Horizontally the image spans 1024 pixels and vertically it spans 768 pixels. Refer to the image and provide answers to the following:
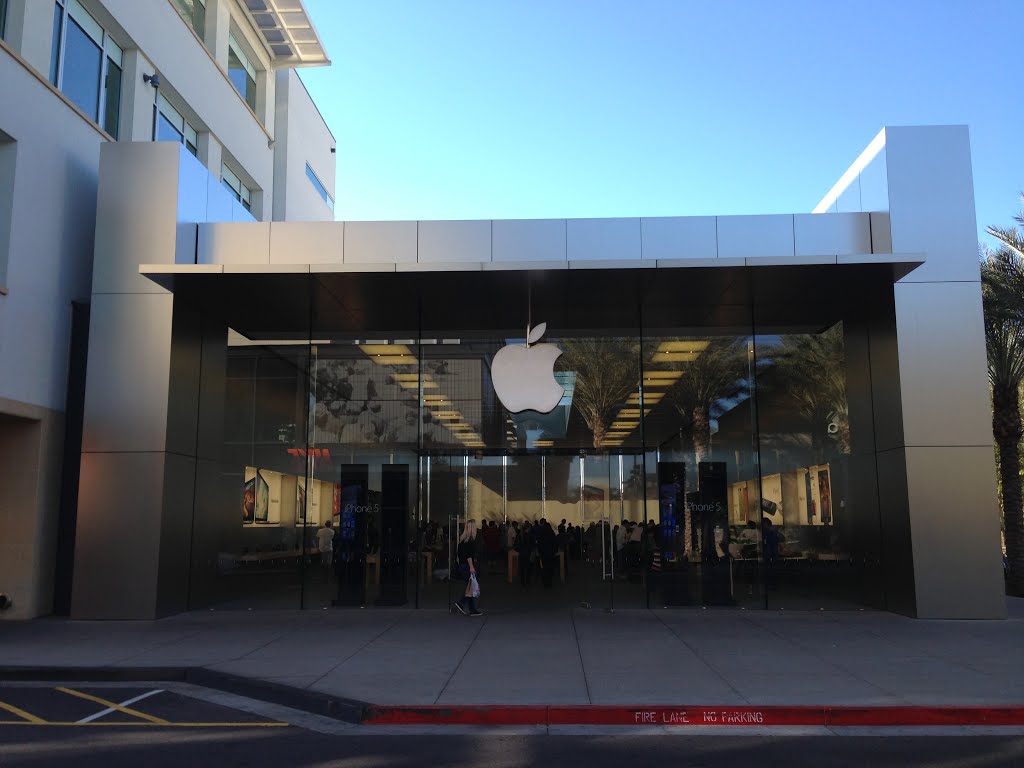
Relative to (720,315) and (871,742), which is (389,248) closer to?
(720,315)

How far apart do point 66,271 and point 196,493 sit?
4767mm

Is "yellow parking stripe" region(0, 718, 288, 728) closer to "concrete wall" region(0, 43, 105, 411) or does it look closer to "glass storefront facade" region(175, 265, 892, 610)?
"concrete wall" region(0, 43, 105, 411)

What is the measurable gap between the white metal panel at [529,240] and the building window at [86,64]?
876 centimetres

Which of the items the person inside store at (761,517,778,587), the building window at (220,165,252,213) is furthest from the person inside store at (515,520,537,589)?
the building window at (220,165,252,213)

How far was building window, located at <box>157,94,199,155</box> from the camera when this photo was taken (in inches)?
810

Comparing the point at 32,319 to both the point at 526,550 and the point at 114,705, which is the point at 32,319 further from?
the point at 526,550

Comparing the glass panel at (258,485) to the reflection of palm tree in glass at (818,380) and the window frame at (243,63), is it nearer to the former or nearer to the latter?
the reflection of palm tree in glass at (818,380)

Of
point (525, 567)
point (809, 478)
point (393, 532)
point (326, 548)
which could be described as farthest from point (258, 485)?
point (809, 478)

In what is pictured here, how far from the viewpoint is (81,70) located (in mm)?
17500

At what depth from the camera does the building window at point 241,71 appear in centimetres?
2539

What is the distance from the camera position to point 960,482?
48.1 feet

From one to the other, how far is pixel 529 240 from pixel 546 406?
12.0 feet

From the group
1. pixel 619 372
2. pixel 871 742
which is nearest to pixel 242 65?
pixel 619 372

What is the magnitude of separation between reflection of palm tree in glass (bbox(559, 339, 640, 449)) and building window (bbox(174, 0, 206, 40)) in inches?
496
